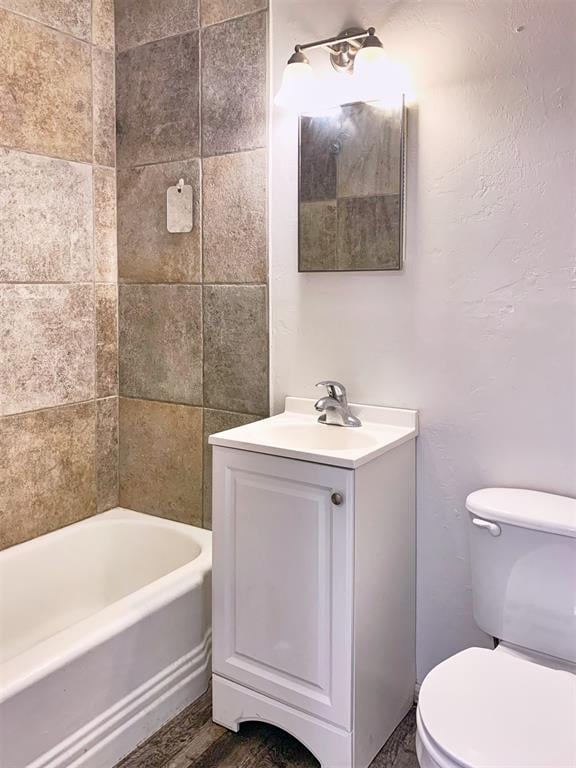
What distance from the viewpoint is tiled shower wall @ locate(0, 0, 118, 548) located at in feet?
7.02

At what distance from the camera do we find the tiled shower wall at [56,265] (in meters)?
2.14

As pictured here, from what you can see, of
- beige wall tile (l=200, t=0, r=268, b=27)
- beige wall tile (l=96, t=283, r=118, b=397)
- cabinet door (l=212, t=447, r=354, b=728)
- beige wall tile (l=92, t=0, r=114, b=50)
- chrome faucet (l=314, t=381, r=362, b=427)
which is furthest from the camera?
beige wall tile (l=96, t=283, r=118, b=397)

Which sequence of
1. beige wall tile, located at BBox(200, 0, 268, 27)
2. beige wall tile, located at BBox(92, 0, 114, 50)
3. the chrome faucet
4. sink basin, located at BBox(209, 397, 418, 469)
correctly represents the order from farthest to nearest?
beige wall tile, located at BBox(92, 0, 114, 50)
beige wall tile, located at BBox(200, 0, 268, 27)
the chrome faucet
sink basin, located at BBox(209, 397, 418, 469)

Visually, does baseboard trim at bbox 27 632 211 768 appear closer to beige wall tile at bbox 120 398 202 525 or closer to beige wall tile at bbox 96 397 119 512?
beige wall tile at bbox 120 398 202 525

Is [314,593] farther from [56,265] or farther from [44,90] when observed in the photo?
[44,90]

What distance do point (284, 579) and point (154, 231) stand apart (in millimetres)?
1421

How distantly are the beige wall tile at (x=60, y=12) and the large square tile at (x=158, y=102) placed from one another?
0.57 feet

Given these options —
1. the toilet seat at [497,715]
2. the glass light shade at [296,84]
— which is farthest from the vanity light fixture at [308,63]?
the toilet seat at [497,715]

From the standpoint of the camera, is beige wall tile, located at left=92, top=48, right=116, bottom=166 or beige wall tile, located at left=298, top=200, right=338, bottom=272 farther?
beige wall tile, located at left=92, top=48, right=116, bottom=166

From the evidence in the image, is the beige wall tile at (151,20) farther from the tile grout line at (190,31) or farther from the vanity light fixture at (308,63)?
the vanity light fixture at (308,63)

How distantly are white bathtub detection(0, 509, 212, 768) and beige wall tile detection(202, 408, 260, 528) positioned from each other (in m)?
0.10

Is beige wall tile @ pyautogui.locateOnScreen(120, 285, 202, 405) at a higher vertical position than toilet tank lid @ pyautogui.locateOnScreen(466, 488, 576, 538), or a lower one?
higher

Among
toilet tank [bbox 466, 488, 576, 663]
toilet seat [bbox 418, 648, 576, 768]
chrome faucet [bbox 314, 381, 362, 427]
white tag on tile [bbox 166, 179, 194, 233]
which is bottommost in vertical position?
toilet seat [bbox 418, 648, 576, 768]

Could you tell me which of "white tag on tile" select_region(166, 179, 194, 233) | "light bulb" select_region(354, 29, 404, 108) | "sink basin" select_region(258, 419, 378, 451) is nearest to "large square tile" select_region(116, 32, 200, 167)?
"white tag on tile" select_region(166, 179, 194, 233)
